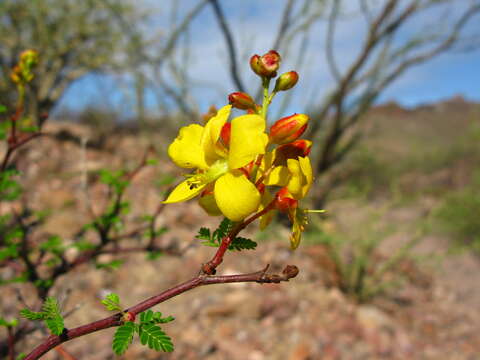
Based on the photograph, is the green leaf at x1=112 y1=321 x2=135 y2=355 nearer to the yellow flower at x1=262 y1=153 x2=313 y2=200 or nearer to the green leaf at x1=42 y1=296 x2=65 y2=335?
the green leaf at x1=42 y1=296 x2=65 y2=335

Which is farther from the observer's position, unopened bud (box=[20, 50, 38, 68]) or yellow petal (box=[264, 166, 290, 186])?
unopened bud (box=[20, 50, 38, 68])

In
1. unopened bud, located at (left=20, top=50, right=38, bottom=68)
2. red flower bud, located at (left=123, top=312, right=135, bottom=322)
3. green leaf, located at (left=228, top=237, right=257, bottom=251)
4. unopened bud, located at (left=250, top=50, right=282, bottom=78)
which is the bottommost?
red flower bud, located at (left=123, top=312, right=135, bottom=322)

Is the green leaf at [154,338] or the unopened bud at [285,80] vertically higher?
the unopened bud at [285,80]

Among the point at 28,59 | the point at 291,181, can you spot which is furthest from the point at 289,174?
the point at 28,59

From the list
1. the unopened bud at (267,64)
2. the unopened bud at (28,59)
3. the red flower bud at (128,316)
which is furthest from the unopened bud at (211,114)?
the unopened bud at (28,59)

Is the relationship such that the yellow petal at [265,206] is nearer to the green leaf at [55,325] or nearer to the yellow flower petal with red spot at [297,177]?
Result: the yellow flower petal with red spot at [297,177]

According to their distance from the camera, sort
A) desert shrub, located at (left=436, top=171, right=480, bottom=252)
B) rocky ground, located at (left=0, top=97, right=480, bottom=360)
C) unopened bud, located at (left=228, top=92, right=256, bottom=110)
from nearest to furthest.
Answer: unopened bud, located at (left=228, top=92, right=256, bottom=110), rocky ground, located at (left=0, top=97, right=480, bottom=360), desert shrub, located at (left=436, top=171, right=480, bottom=252)

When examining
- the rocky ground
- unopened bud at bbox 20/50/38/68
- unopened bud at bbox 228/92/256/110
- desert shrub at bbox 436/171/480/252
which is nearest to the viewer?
unopened bud at bbox 228/92/256/110

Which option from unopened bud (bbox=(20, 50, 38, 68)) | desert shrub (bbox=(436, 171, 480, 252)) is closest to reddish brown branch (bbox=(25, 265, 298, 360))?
unopened bud (bbox=(20, 50, 38, 68))
